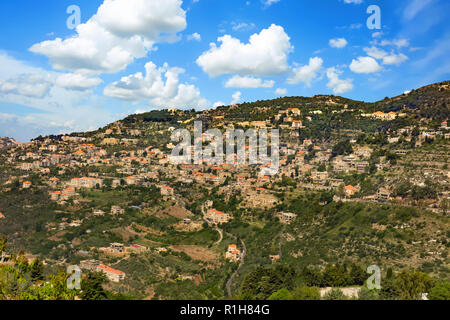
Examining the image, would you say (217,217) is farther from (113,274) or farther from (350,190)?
(113,274)

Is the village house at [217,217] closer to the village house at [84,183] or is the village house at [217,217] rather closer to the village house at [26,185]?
the village house at [84,183]

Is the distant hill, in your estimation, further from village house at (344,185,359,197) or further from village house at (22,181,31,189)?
village house at (344,185,359,197)

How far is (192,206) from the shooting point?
5084 centimetres

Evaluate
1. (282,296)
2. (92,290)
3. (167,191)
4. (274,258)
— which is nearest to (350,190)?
(274,258)

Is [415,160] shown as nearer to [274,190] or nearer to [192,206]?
[274,190]

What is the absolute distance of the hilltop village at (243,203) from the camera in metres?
31.2

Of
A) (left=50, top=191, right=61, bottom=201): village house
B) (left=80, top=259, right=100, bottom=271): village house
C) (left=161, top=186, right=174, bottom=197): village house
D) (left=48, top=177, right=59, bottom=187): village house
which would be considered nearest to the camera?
(left=80, top=259, right=100, bottom=271): village house

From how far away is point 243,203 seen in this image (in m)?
49.3

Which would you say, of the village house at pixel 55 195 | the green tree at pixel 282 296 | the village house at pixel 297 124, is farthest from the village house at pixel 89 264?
the village house at pixel 297 124

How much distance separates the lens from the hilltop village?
31.2 metres

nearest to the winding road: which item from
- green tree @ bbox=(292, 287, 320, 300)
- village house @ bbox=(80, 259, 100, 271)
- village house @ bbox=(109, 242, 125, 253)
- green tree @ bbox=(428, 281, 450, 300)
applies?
green tree @ bbox=(292, 287, 320, 300)
